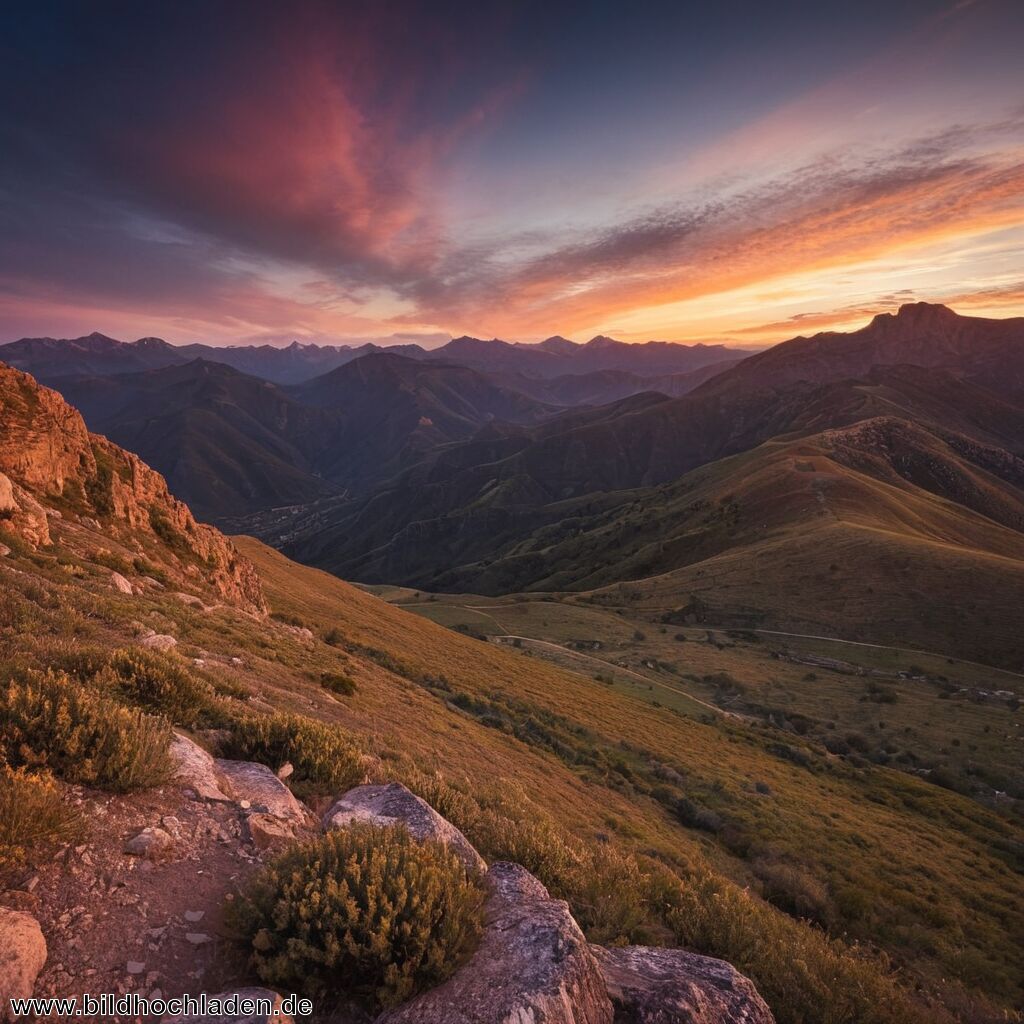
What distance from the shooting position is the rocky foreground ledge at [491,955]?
13.1 ft

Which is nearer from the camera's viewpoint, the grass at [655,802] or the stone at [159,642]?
the grass at [655,802]

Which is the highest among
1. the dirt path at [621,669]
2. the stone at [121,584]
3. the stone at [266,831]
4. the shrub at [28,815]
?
the shrub at [28,815]

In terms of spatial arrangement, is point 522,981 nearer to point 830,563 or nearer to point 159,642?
Answer: point 159,642

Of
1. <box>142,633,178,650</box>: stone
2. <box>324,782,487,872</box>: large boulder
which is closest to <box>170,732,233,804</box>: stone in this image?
<box>324,782,487,872</box>: large boulder

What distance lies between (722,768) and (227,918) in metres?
30.0

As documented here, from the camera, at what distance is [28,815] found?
14.1 feet

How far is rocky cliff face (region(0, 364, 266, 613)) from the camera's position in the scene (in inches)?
849

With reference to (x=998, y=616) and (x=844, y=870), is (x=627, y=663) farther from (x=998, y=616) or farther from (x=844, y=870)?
(x=998, y=616)

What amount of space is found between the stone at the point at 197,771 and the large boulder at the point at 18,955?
2437 millimetres

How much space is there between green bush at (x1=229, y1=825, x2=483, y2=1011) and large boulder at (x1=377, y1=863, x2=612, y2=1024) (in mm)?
139

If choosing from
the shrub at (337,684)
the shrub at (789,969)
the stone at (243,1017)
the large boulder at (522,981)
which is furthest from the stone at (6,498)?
the shrub at (789,969)

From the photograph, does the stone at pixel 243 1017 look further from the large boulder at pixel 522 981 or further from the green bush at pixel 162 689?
the green bush at pixel 162 689

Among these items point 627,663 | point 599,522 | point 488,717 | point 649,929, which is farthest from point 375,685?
point 599,522

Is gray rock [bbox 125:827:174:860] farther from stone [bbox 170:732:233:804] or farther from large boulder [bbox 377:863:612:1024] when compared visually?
large boulder [bbox 377:863:612:1024]
